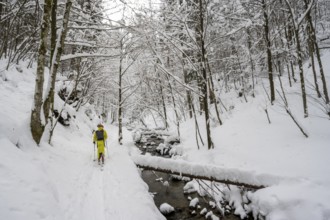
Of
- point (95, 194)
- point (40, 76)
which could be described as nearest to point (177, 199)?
point (95, 194)

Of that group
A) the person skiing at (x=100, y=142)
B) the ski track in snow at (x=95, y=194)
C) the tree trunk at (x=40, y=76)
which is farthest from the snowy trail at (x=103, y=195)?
the tree trunk at (x=40, y=76)

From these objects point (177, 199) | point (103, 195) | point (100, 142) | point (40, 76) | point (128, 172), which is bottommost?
point (177, 199)

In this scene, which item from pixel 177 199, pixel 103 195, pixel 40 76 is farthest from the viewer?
pixel 177 199

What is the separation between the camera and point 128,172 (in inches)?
327

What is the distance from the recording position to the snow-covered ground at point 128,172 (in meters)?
4.40

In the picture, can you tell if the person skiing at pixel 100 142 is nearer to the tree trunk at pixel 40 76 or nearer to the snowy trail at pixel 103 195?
the snowy trail at pixel 103 195

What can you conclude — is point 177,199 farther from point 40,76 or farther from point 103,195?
point 40,76

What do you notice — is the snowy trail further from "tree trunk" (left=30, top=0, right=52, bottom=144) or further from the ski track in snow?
"tree trunk" (left=30, top=0, right=52, bottom=144)

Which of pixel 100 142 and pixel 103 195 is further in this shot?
pixel 100 142

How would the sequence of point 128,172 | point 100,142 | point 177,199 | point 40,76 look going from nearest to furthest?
point 40,76
point 177,199
point 128,172
point 100,142

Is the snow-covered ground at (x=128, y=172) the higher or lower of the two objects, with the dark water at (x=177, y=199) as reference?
higher

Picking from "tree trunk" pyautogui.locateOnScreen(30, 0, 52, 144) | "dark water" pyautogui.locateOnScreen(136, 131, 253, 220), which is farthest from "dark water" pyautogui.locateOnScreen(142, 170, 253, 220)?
"tree trunk" pyautogui.locateOnScreen(30, 0, 52, 144)

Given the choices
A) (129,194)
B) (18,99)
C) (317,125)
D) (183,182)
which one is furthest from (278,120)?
(18,99)

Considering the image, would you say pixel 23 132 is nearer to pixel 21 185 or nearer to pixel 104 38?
pixel 21 185
